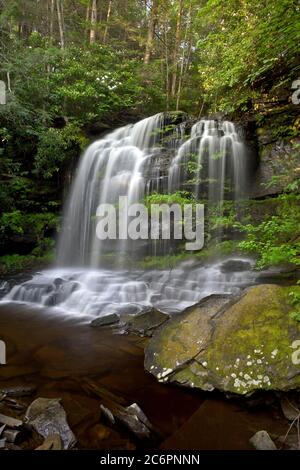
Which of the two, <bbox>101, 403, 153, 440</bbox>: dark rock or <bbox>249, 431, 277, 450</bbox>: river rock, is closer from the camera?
<bbox>249, 431, 277, 450</bbox>: river rock

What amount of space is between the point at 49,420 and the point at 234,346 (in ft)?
6.58

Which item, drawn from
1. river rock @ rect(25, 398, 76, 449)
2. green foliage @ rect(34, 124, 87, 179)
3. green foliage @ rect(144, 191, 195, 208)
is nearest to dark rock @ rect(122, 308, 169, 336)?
river rock @ rect(25, 398, 76, 449)

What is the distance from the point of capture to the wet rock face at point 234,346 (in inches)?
125

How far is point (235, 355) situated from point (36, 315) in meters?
4.41

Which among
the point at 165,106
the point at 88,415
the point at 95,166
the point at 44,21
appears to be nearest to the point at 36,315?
the point at 88,415

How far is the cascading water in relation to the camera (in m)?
6.89

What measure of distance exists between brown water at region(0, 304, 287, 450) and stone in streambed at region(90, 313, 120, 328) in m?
0.13

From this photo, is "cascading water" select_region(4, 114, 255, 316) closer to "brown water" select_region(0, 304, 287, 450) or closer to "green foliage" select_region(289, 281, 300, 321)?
"brown water" select_region(0, 304, 287, 450)

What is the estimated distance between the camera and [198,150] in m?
9.36

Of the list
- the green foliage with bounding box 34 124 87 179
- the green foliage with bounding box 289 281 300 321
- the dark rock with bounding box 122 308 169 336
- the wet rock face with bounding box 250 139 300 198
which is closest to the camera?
the green foliage with bounding box 289 281 300 321

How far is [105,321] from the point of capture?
5.63 m

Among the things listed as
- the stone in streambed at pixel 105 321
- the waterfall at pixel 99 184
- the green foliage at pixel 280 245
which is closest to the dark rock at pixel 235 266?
the green foliage at pixel 280 245

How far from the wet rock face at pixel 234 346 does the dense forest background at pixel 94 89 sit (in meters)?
1.83

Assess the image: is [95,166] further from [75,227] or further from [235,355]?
[235,355]
